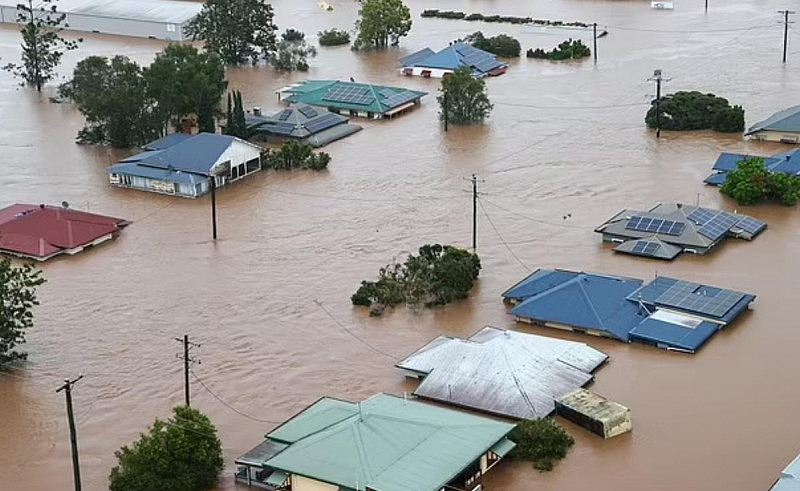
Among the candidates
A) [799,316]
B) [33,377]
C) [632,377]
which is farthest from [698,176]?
[33,377]

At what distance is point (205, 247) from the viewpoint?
3088cm

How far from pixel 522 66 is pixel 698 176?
16377 millimetres

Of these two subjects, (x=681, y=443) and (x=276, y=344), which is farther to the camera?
(x=276, y=344)

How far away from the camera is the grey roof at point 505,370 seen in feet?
71.5

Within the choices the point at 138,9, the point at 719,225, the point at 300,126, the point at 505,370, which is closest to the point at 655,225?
the point at 719,225

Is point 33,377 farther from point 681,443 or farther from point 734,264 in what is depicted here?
point 734,264

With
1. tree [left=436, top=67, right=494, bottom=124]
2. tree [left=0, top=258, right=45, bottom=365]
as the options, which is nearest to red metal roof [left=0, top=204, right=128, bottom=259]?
tree [left=0, top=258, right=45, bottom=365]

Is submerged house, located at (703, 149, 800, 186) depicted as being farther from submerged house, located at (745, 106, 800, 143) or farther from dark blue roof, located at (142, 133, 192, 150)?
dark blue roof, located at (142, 133, 192, 150)

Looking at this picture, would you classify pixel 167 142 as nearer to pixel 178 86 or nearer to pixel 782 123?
pixel 178 86

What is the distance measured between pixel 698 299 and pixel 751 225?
5428 mm

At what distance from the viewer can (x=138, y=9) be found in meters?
59.4

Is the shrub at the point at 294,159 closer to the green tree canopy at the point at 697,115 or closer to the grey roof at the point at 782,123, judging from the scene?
the green tree canopy at the point at 697,115

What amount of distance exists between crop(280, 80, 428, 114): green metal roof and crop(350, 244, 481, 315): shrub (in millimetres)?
15707

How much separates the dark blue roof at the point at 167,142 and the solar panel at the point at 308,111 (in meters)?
4.29
